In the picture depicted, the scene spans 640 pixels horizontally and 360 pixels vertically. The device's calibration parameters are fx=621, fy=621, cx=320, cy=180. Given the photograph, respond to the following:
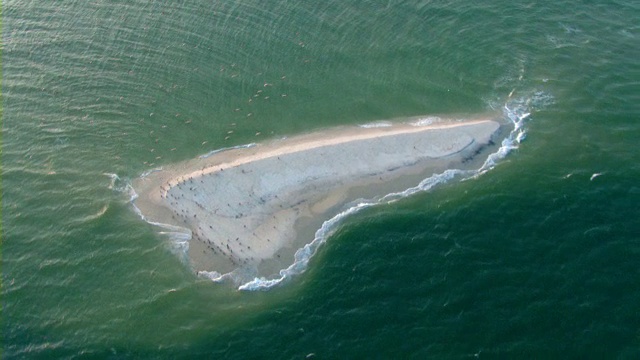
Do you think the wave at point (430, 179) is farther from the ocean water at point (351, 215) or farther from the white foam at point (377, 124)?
the white foam at point (377, 124)

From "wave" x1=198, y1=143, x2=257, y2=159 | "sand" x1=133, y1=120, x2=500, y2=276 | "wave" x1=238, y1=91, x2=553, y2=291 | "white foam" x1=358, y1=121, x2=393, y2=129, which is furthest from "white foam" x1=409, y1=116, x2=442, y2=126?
"wave" x1=198, y1=143, x2=257, y2=159

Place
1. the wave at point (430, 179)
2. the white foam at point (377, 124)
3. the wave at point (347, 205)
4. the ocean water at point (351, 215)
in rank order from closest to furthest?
1. the ocean water at point (351, 215)
2. the wave at point (430, 179)
3. the wave at point (347, 205)
4. the white foam at point (377, 124)

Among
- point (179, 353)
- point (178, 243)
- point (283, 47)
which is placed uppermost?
point (283, 47)

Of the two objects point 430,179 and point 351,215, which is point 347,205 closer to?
point 351,215

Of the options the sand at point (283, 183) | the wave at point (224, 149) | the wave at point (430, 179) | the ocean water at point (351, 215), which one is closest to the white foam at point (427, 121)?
the wave at point (430, 179)

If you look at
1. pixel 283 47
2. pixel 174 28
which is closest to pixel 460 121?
pixel 283 47

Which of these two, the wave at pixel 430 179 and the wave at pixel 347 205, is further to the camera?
the wave at pixel 347 205

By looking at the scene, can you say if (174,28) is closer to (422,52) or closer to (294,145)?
(294,145)

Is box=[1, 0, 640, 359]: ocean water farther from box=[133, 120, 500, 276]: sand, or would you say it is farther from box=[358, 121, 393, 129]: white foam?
box=[133, 120, 500, 276]: sand
